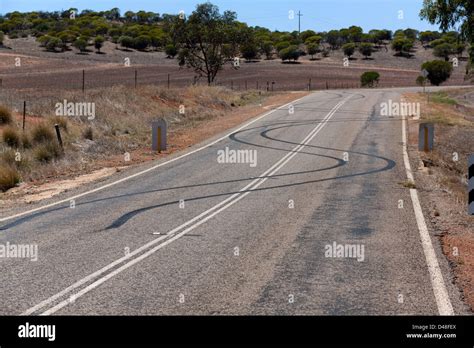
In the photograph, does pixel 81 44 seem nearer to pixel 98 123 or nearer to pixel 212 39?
pixel 212 39

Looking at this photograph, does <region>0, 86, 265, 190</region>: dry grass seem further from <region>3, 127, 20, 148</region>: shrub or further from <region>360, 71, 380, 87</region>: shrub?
<region>360, 71, 380, 87</region>: shrub

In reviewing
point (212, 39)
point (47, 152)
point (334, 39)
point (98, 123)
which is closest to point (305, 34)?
point (334, 39)

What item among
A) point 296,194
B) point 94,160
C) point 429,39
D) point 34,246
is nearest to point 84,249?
point 34,246

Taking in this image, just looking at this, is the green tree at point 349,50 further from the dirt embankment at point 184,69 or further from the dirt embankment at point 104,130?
the dirt embankment at point 104,130

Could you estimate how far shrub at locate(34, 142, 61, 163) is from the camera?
65.8 feet

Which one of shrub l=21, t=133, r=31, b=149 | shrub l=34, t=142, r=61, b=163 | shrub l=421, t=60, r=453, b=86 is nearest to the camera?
shrub l=34, t=142, r=61, b=163

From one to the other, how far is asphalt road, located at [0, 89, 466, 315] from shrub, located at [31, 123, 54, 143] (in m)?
4.82

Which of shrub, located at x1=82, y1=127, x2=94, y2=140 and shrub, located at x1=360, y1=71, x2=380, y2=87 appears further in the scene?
shrub, located at x1=360, y1=71, x2=380, y2=87

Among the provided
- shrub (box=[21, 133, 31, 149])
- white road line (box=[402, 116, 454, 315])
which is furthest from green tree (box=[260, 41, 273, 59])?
white road line (box=[402, 116, 454, 315])

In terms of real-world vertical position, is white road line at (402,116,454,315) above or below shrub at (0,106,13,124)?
below
